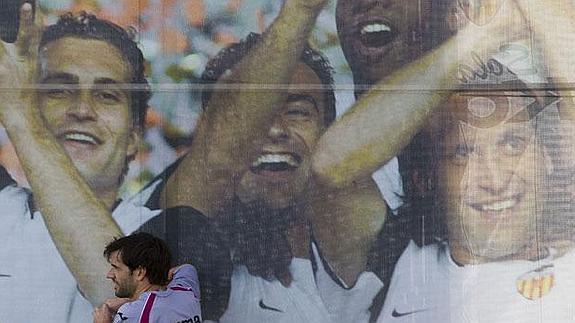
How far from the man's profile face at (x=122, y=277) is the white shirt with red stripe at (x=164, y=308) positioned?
12cm

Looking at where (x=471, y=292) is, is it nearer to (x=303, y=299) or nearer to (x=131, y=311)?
(x=303, y=299)

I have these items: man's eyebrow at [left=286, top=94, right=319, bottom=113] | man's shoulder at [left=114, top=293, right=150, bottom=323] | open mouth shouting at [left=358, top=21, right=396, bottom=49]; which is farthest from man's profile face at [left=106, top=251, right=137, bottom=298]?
open mouth shouting at [left=358, top=21, right=396, bottom=49]

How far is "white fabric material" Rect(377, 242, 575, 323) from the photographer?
5.12 meters

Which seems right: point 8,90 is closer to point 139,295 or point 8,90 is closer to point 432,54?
point 139,295

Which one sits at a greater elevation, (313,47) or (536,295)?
(313,47)

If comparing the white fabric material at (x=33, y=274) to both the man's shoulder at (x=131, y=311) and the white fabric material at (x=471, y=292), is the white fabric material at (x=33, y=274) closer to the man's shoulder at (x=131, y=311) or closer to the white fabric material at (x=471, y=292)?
the man's shoulder at (x=131, y=311)

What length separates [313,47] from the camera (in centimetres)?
516

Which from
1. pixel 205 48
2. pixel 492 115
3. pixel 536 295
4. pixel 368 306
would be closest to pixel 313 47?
pixel 205 48

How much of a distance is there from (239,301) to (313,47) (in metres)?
1.22

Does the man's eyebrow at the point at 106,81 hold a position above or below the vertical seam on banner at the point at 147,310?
above

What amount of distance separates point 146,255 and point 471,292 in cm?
154

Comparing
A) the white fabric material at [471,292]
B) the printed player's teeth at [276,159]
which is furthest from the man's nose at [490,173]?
the printed player's teeth at [276,159]

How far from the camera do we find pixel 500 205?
5.15 m

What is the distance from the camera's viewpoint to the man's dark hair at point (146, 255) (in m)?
4.60
